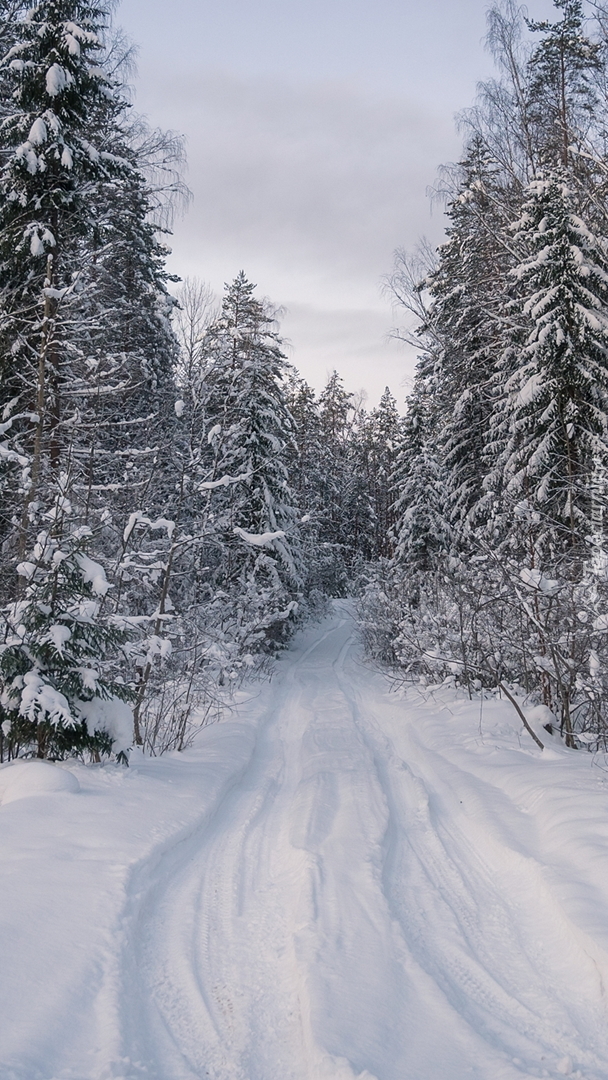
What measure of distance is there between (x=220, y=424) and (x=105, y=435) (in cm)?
538

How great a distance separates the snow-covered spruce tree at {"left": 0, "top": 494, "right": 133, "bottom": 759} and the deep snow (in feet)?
1.31

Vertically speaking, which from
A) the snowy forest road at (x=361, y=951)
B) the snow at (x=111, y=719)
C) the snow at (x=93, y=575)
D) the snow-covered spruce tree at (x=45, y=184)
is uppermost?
the snow-covered spruce tree at (x=45, y=184)

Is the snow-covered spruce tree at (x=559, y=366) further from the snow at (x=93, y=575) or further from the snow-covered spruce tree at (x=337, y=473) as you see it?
the snow-covered spruce tree at (x=337, y=473)

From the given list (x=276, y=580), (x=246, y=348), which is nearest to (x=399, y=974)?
(x=276, y=580)

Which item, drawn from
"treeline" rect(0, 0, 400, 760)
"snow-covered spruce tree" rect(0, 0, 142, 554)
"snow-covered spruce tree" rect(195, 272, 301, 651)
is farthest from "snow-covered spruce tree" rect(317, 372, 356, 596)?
"snow-covered spruce tree" rect(0, 0, 142, 554)

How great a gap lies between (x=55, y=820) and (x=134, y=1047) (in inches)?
93.2

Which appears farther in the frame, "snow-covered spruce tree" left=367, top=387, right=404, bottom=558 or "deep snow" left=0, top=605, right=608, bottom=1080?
"snow-covered spruce tree" left=367, top=387, right=404, bottom=558

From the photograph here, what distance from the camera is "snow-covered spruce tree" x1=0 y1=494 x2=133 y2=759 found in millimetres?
5746

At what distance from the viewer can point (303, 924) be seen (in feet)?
12.5

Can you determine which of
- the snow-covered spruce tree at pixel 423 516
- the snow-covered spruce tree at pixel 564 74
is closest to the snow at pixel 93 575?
the snow-covered spruce tree at pixel 564 74

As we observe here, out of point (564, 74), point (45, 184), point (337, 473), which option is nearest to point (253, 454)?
point (45, 184)

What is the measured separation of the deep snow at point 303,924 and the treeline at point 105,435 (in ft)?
4.14

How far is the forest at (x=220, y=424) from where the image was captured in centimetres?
729

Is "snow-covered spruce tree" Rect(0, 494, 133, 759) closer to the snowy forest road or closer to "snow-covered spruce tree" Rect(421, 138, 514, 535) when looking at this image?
the snowy forest road
